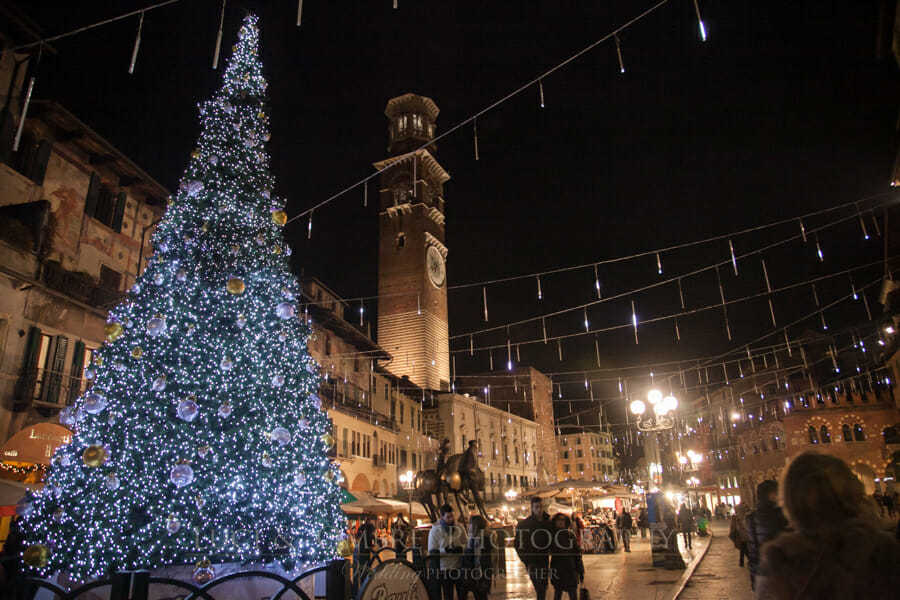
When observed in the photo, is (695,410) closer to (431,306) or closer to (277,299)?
(431,306)

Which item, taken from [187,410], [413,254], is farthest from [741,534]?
[413,254]

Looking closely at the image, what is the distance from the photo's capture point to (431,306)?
185ft

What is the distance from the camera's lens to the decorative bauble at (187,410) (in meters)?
8.29

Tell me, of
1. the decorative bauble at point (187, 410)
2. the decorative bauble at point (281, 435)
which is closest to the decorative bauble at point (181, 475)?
the decorative bauble at point (187, 410)

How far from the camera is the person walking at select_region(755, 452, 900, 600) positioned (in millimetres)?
2287

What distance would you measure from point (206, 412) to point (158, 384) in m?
0.81

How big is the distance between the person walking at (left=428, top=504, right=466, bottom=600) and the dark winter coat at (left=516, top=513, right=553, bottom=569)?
0.95m

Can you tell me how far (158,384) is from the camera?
27.7 ft

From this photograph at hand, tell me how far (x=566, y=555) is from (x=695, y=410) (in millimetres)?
72977

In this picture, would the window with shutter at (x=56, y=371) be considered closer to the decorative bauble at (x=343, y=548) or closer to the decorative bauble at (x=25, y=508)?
the decorative bauble at (x=25, y=508)

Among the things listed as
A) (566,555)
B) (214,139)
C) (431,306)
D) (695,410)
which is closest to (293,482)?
(566,555)

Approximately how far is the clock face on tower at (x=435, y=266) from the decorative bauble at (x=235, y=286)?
48.1m

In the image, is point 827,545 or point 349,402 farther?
point 349,402

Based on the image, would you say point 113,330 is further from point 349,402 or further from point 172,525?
point 349,402
